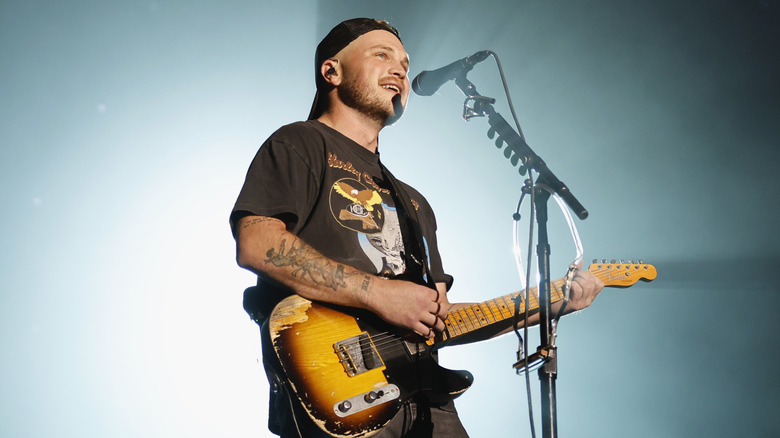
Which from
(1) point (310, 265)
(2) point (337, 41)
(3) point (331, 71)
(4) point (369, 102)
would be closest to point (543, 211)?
(1) point (310, 265)

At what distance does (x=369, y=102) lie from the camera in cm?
228

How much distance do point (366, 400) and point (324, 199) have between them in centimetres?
72

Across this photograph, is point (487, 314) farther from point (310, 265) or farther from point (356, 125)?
point (356, 125)

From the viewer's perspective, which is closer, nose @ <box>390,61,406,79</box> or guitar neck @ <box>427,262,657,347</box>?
guitar neck @ <box>427,262,657,347</box>

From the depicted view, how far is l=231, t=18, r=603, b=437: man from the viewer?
1.52m

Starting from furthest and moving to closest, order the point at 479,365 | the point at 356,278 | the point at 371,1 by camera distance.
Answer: the point at 371,1, the point at 479,365, the point at 356,278

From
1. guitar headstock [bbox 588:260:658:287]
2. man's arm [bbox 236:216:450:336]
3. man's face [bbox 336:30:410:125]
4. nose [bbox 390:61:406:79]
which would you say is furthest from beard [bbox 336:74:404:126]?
guitar headstock [bbox 588:260:658:287]

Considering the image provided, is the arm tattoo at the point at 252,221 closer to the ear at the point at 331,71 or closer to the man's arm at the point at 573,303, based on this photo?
the man's arm at the point at 573,303

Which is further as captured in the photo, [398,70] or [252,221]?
[398,70]

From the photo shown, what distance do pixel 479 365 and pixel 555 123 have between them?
2620mm

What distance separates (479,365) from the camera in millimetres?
4945

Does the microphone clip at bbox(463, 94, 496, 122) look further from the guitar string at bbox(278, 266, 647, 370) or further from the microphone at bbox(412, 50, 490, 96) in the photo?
the guitar string at bbox(278, 266, 647, 370)

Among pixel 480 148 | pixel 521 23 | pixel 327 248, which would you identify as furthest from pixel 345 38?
pixel 521 23

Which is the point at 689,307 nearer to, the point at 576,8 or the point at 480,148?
the point at 480,148
